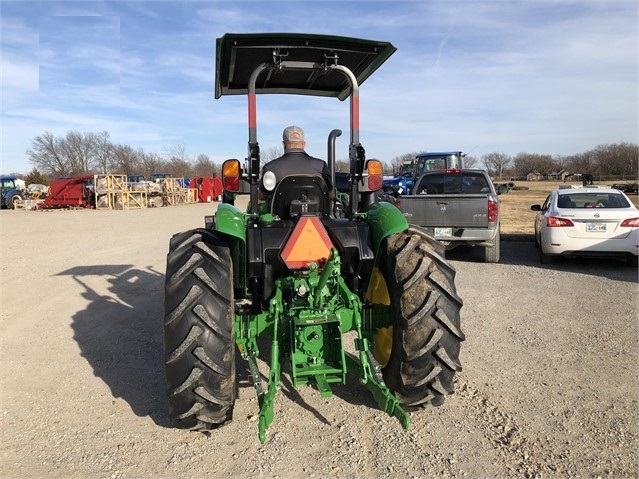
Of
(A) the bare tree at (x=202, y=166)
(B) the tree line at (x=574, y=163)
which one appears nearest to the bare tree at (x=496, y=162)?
(B) the tree line at (x=574, y=163)

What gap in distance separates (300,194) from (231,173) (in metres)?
0.57

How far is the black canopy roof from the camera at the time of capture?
150 inches

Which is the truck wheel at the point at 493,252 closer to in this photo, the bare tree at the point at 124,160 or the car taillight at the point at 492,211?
the car taillight at the point at 492,211

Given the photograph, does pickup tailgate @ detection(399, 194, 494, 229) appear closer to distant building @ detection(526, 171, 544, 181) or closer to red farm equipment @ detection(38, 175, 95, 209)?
red farm equipment @ detection(38, 175, 95, 209)

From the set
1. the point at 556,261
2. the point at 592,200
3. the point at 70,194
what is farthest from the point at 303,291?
the point at 70,194

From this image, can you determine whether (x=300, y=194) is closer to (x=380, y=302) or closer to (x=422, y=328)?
(x=380, y=302)

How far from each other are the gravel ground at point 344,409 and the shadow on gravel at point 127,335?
0.02 m

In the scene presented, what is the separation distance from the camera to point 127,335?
5895 mm

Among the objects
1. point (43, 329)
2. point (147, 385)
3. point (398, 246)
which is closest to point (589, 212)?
point (398, 246)

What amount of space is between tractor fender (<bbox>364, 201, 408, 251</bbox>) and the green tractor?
1 cm

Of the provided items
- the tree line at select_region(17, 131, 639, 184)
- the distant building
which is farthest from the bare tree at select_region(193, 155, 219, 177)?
the distant building

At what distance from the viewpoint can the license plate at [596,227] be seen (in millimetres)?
9117

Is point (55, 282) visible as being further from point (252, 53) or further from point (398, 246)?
point (398, 246)

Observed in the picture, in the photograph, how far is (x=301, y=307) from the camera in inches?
142
